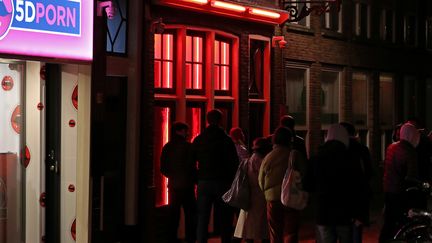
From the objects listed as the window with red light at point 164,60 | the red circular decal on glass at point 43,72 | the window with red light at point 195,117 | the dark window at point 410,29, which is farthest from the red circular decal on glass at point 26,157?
the dark window at point 410,29

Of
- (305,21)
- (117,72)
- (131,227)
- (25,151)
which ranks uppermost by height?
(305,21)

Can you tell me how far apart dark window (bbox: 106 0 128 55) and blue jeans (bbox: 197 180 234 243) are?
265 centimetres

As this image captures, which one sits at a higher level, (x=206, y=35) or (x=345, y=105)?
(x=206, y=35)

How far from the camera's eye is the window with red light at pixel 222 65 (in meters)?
14.9

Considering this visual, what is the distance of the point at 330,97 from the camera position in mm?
19406

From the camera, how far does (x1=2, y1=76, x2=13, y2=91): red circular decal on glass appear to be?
10805 millimetres

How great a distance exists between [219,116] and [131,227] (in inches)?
103

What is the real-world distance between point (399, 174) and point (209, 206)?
286 cm

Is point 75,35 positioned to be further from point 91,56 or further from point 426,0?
point 426,0

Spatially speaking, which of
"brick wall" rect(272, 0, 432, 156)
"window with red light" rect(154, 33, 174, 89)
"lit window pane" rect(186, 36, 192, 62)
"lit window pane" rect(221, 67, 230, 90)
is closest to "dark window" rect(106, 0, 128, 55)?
"window with red light" rect(154, 33, 174, 89)

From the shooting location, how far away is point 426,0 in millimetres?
24500

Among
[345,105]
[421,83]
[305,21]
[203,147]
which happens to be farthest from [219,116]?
[421,83]

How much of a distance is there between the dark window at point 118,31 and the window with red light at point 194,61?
163cm

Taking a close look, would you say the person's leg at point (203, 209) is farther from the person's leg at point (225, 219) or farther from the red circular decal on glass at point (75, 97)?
the red circular decal on glass at point (75, 97)
